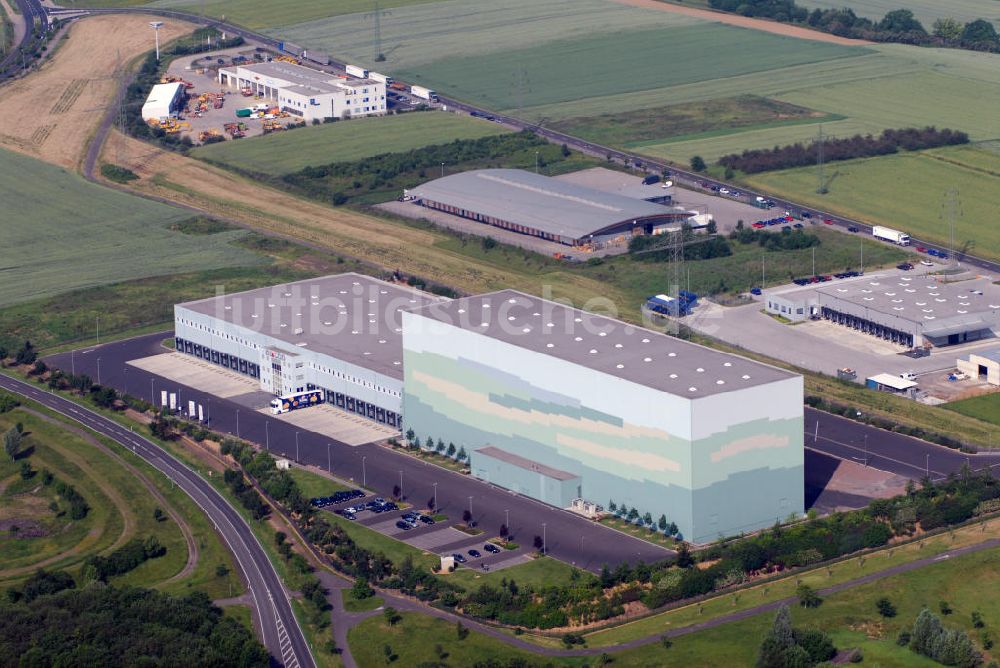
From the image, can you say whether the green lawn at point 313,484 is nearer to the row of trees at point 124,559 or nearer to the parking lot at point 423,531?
the parking lot at point 423,531

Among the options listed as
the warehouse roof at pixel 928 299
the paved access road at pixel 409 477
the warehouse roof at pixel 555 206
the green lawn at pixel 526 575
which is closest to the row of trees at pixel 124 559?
the paved access road at pixel 409 477

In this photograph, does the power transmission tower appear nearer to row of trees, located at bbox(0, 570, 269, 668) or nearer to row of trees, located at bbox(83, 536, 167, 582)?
row of trees, located at bbox(83, 536, 167, 582)

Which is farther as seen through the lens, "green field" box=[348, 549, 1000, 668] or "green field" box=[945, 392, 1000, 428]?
"green field" box=[945, 392, 1000, 428]

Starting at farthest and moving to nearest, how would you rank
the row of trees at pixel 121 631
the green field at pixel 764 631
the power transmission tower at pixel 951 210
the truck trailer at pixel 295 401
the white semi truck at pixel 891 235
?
the white semi truck at pixel 891 235, the power transmission tower at pixel 951 210, the truck trailer at pixel 295 401, the green field at pixel 764 631, the row of trees at pixel 121 631

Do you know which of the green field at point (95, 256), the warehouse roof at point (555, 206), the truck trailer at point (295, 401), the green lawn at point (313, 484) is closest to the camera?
the green lawn at point (313, 484)

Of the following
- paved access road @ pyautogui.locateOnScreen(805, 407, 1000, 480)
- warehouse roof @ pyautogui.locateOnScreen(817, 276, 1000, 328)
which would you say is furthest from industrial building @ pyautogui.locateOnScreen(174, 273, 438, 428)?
warehouse roof @ pyautogui.locateOnScreen(817, 276, 1000, 328)

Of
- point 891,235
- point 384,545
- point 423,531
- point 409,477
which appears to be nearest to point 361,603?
point 384,545
